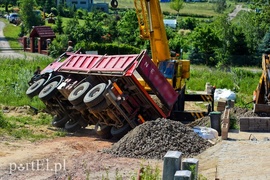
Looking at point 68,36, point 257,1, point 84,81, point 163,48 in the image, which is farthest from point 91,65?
point 257,1

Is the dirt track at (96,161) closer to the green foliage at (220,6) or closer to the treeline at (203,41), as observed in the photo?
the treeline at (203,41)

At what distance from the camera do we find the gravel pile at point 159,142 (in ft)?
49.9

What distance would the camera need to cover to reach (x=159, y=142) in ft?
50.5

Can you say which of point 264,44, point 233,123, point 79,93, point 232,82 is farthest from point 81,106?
point 264,44

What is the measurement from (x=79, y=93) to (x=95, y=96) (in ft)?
2.65

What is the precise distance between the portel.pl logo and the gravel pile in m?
1.71

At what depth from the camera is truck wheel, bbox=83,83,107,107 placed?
17047mm

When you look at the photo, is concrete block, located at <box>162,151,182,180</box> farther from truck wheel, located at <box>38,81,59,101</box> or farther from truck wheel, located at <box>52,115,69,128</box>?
truck wheel, located at <box>52,115,69,128</box>

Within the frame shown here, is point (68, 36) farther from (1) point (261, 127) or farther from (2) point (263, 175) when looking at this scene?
(2) point (263, 175)

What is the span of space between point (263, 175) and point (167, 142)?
11.4 ft

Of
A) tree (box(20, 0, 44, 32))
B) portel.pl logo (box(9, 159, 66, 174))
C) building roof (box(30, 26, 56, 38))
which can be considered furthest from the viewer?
tree (box(20, 0, 44, 32))

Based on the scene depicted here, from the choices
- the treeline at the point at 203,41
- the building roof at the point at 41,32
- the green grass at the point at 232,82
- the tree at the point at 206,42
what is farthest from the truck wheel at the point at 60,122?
the building roof at the point at 41,32

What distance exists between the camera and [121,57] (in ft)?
59.8

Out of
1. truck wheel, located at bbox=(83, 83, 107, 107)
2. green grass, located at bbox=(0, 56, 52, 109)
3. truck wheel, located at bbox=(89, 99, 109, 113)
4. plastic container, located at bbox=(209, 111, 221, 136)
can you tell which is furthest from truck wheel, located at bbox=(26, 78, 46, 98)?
plastic container, located at bbox=(209, 111, 221, 136)
